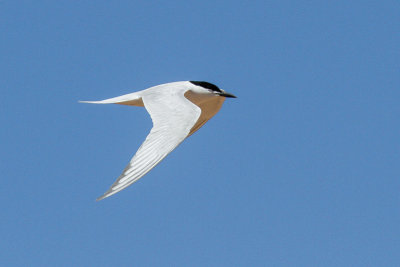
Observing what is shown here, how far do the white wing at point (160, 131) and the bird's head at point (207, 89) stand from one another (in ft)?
3.78

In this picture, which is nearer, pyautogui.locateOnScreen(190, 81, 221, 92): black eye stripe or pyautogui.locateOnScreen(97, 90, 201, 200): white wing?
pyautogui.locateOnScreen(97, 90, 201, 200): white wing

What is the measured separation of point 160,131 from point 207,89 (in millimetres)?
3646

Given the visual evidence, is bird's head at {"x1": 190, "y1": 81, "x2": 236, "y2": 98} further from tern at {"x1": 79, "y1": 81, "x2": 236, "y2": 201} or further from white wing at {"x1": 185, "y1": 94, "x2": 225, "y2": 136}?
white wing at {"x1": 185, "y1": 94, "x2": 225, "y2": 136}

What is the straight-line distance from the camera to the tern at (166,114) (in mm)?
7746

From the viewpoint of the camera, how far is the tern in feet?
25.4

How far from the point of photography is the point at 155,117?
945 cm

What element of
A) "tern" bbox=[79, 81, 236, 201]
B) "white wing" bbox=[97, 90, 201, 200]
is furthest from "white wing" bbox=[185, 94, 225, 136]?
"white wing" bbox=[97, 90, 201, 200]

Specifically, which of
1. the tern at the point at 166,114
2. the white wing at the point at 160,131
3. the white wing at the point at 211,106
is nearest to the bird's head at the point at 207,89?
the tern at the point at 166,114

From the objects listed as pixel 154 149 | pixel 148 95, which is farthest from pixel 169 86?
pixel 154 149

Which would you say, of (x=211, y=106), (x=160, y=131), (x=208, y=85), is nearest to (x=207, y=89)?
(x=208, y=85)

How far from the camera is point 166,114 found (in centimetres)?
955

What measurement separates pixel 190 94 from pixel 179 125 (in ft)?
10.5

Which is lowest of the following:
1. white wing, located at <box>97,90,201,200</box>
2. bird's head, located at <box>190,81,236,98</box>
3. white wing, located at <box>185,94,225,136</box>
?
white wing, located at <box>97,90,201,200</box>

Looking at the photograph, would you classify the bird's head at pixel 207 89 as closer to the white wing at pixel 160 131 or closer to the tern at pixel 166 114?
the tern at pixel 166 114
